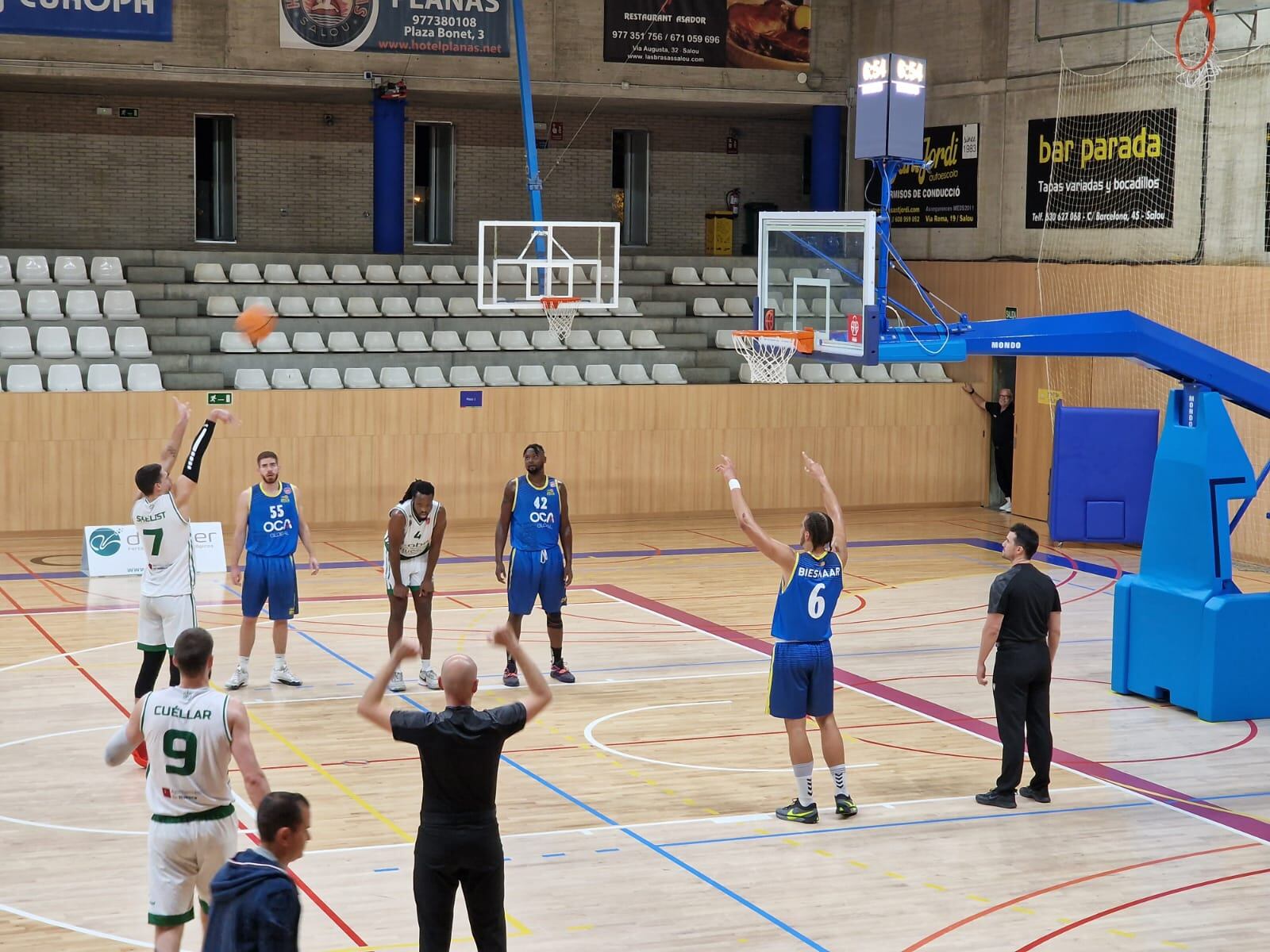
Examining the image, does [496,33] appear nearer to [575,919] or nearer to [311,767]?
[311,767]

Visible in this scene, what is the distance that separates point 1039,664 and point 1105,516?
211 inches

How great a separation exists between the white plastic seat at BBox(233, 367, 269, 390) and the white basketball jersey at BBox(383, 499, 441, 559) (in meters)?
9.21

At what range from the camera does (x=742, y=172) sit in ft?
97.2

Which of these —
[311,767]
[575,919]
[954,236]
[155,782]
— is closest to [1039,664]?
[575,919]

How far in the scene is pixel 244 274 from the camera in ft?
74.7

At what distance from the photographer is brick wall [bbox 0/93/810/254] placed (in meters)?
25.6

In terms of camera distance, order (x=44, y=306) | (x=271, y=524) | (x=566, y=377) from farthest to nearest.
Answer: (x=566, y=377) → (x=44, y=306) → (x=271, y=524)

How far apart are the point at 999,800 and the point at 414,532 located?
16.1 ft

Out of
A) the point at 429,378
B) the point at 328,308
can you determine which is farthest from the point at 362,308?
the point at 429,378

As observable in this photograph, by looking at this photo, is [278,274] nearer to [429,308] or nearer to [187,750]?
[429,308]

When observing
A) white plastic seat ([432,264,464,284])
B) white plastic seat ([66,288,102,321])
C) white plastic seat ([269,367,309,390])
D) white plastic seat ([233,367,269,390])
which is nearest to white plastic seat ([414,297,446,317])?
white plastic seat ([432,264,464,284])

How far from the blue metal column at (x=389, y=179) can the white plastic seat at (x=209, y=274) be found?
9.43 ft

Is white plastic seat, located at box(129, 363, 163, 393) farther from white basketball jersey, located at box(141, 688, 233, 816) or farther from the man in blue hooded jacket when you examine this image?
the man in blue hooded jacket

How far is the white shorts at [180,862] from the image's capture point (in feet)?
20.7
